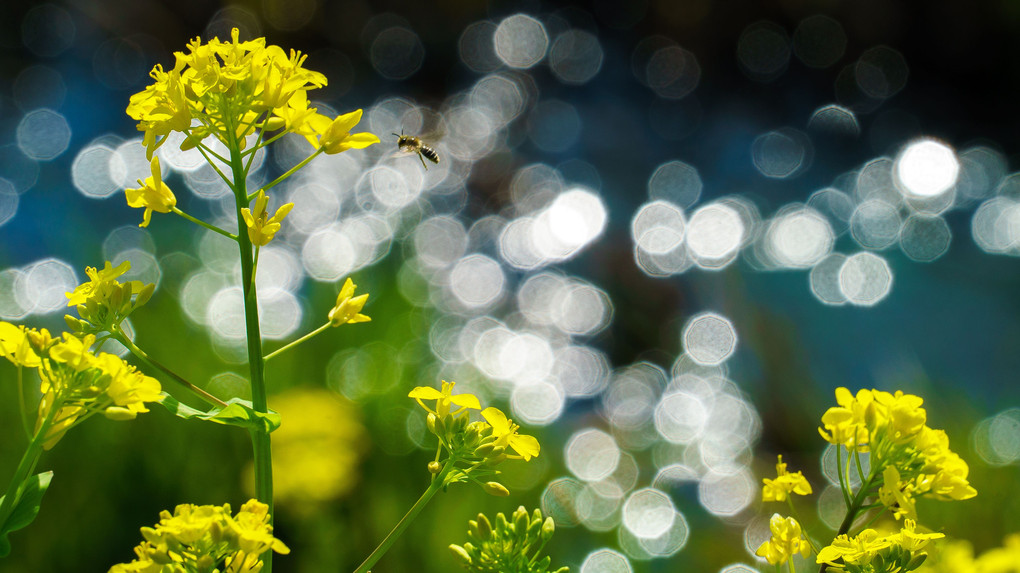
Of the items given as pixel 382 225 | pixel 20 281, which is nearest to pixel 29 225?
pixel 20 281

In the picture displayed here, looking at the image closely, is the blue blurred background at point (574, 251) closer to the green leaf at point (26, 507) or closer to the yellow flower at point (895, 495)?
the green leaf at point (26, 507)

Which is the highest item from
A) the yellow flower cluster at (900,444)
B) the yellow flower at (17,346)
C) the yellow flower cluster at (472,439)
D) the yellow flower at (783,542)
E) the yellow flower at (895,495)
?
the yellow flower cluster at (900,444)

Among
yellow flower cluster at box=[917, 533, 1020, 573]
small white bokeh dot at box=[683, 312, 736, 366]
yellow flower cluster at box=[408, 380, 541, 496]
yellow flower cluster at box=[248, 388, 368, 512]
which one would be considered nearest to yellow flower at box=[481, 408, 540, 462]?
yellow flower cluster at box=[408, 380, 541, 496]

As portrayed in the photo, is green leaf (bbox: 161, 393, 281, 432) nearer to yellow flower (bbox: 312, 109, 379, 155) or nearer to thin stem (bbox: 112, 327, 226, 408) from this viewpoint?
thin stem (bbox: 112, 327, 226, 408)

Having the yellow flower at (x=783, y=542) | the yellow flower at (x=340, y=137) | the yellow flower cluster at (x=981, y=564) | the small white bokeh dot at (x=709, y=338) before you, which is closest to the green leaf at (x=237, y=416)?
the yellow flower at (x=340, y=137)

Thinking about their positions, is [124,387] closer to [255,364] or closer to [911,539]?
[255,364]

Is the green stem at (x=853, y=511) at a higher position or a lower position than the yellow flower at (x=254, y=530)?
higher

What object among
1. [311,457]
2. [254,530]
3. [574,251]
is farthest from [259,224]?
[574,251]
